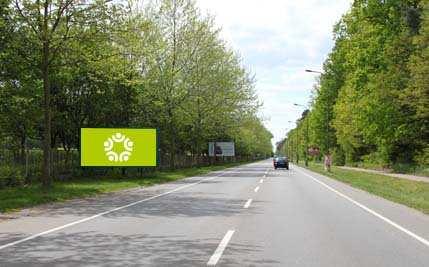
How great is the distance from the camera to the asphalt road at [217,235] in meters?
8.91

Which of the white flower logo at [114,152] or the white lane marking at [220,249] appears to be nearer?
the white lane marking at [220,249]

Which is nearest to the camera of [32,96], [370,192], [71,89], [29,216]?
[29,216]

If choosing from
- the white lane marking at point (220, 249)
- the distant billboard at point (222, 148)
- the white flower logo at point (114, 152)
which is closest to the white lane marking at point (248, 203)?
the white lane marking at point (220, 249)

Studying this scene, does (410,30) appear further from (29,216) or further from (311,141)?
(311,141)

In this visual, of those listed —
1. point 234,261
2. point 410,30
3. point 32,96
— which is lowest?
point 234,261

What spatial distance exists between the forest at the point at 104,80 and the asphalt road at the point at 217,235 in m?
7.58

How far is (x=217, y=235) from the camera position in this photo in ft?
37.9

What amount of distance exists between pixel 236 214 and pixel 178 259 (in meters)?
6.86

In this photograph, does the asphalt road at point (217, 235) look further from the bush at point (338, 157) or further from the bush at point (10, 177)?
the bush at point (338, 157)

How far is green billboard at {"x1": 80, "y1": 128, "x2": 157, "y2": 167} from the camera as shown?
104 feet

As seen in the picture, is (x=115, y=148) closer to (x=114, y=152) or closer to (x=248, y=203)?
(x=114, y=152)

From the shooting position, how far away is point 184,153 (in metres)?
70.0

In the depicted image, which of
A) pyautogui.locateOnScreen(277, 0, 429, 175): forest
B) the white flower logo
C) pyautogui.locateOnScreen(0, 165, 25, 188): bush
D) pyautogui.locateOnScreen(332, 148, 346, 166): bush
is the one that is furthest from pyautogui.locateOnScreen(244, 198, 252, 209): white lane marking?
pyautogui.locateOnScreen(332, 148, 346, 166): bush

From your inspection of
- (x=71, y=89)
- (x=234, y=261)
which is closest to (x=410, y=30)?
(x=71, y=89)
